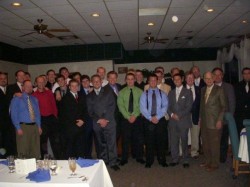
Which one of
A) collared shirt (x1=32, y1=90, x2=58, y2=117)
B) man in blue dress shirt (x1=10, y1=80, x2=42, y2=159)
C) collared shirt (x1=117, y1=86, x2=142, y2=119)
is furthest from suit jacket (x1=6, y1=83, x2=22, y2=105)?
collared shirt (x1=117, y1=86, x2=142, y2=119)

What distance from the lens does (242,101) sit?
4840 millimetres

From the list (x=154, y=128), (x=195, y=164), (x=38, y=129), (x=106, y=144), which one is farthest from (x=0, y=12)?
(x=195, y=164)

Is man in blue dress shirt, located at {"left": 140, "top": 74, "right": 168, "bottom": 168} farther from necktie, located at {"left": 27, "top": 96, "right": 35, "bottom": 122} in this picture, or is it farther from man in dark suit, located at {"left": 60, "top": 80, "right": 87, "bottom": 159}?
necktie, located at {"left": 27, "top": 96, "right": 35, "bottom": 122}

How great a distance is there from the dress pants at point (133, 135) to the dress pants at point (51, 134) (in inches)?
46.1

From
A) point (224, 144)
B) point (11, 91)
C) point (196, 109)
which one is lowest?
point (224, 144)

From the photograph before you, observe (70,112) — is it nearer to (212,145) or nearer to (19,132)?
(19,132)

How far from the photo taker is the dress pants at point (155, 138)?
470cm

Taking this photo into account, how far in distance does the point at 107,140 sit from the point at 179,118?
4.25 feet

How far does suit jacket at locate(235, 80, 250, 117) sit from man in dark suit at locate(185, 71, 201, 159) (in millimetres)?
672

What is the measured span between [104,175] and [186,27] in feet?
20.0

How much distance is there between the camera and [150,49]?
12.6 m

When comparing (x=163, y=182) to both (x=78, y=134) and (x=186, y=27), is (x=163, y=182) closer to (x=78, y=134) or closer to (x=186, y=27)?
(x=78, y=134)

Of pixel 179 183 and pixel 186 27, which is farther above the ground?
pixel 186 27

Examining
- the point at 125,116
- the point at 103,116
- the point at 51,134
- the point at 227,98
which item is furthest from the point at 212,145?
the point at 51,134
